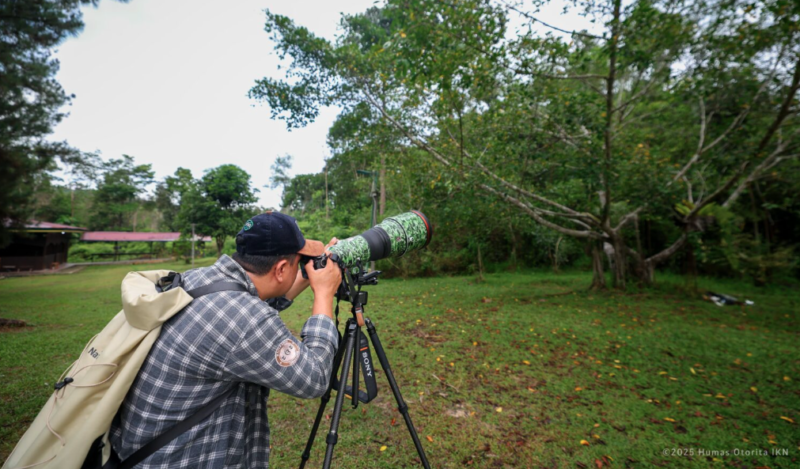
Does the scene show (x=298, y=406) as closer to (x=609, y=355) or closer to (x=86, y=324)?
(x=609, y=355)

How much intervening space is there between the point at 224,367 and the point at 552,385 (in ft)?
11.2

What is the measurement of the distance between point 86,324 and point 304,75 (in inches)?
234

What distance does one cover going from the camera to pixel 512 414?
9.58 ft

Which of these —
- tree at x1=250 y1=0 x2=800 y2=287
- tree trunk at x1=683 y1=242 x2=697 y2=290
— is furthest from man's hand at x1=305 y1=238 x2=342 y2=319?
tree trunk at x1=683 y1=242 x2=697 y2=290

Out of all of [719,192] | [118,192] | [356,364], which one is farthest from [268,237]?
[118,192]

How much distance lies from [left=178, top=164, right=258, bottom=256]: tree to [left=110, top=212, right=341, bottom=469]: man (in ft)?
54.4

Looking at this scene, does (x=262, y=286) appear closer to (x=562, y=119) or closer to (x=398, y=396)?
(x=398, y=396)

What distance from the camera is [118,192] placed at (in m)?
26.8

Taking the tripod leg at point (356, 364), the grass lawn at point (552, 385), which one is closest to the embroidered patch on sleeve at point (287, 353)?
the tripod leg at point (356, 364)

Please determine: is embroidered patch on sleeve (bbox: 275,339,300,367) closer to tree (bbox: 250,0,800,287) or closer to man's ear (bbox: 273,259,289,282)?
man's ear (bbox: 273,259,289,282)

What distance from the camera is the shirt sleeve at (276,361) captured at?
1.04 meters

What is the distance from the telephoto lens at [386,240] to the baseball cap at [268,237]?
0.38 m

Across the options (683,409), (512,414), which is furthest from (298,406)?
(683,409)

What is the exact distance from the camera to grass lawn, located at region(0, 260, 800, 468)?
247cm
